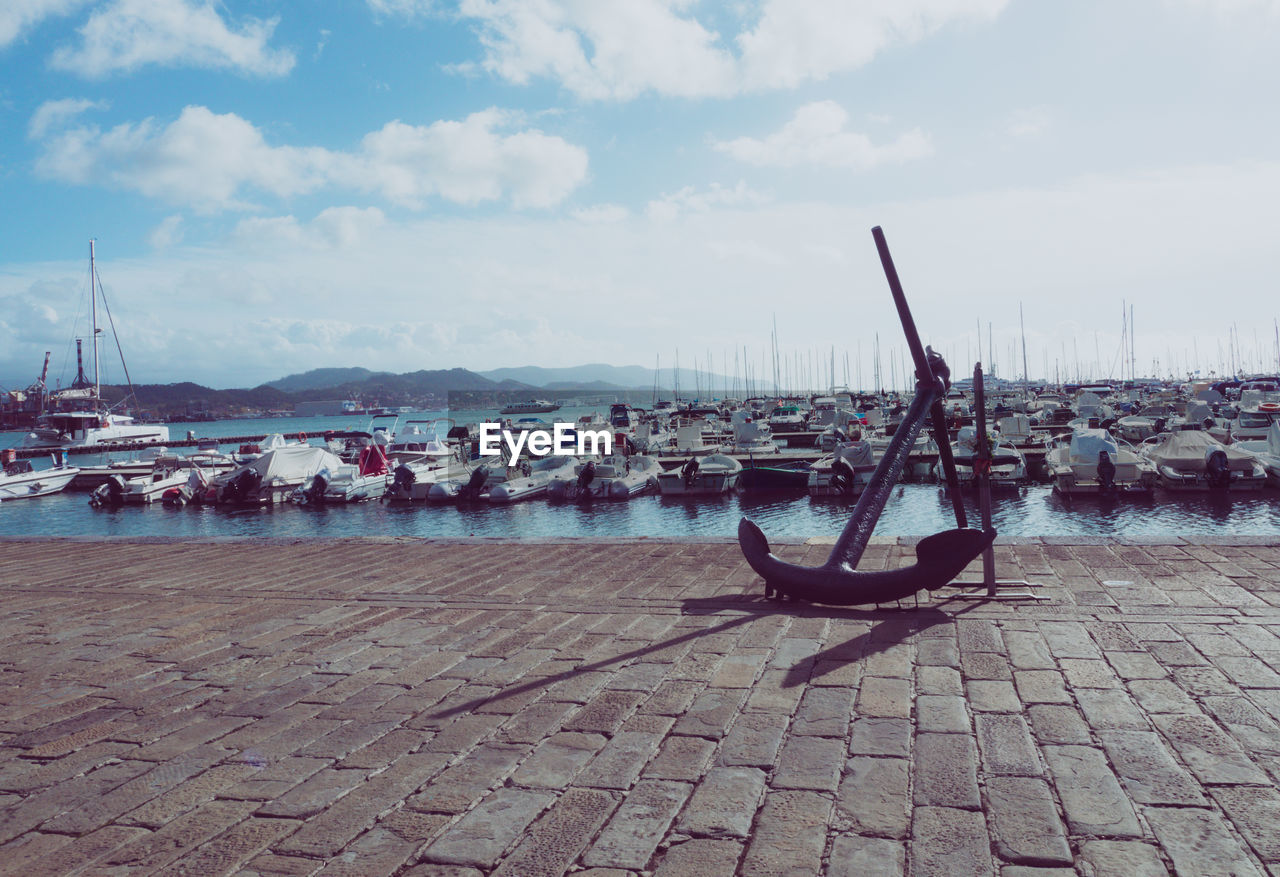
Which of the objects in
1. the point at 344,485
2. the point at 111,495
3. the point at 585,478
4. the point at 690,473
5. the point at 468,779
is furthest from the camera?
the point at 111,495

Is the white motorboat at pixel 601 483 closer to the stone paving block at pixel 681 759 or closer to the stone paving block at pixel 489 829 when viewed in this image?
the stone paving block at pixel 681 759

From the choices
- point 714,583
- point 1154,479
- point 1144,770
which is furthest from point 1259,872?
point 1154,479

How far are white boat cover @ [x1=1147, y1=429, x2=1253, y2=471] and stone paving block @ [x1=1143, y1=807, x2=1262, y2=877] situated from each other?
29264mm

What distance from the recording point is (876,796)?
10.7ft

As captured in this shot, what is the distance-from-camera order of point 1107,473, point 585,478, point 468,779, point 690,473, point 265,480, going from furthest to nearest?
point 265,480, point 585,478, point 690,473, point 1107,473, point 468,779

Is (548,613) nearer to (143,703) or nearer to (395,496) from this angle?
(143,703)

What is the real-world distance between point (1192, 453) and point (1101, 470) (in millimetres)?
3227


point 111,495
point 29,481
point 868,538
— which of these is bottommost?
point 111,495

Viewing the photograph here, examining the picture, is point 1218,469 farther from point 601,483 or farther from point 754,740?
point 754,740

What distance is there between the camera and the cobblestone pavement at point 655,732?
294cm

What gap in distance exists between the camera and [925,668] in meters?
4.79

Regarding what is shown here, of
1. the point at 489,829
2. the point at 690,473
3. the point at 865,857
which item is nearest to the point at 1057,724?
the point at 865,857

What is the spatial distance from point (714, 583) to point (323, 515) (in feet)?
93.3

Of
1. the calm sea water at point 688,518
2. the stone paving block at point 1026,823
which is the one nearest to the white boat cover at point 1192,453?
the calm sea water at point 688,518
